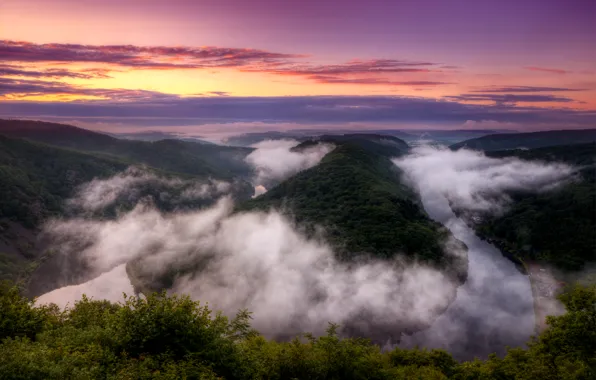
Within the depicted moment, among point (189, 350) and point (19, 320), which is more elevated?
point (19, 320)

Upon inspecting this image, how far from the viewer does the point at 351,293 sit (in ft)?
630

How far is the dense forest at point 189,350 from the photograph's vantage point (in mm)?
34094

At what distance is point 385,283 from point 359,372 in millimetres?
144501

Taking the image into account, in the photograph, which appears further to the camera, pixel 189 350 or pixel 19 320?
pixel 19 320

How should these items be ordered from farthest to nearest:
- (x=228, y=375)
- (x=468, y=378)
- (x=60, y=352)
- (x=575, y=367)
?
1. (x=468, y=378)
2. (x=575, y=367)
3. (x=228, y=375)
4. (x=60, y=352)

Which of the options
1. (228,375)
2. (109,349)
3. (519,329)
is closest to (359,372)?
(228,375)

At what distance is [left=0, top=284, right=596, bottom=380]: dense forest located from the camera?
112 feet

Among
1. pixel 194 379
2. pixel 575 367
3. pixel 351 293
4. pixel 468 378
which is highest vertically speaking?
pixel 194 379

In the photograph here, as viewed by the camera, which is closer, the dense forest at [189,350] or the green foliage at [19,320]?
the dense forest at [189,350]

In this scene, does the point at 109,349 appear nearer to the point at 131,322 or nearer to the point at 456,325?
the point at 131,322

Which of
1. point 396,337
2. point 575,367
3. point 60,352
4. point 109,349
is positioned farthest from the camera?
point 396,337

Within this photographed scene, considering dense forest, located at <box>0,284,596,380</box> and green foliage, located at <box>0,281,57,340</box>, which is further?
green foliage, located at <box>0,281,57,340</box>

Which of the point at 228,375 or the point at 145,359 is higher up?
the point at 145,359

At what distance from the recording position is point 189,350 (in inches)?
1624
